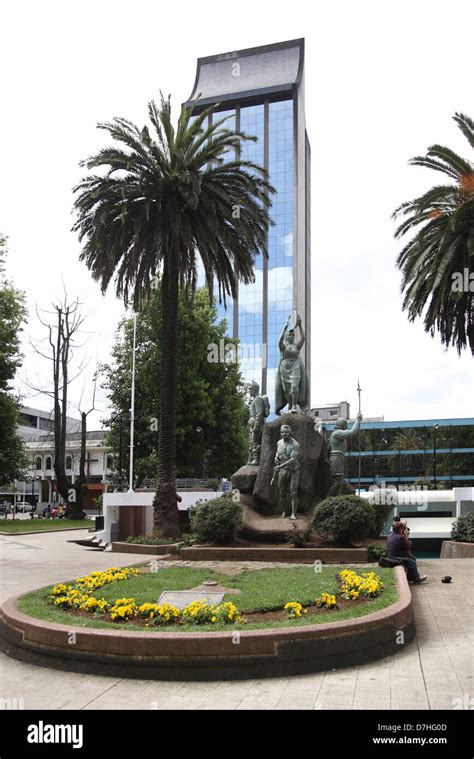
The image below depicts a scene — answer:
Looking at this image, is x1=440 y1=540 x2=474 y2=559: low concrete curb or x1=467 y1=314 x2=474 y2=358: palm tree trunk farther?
x1=467 y1=314 x2=474 y2=358: palm tree trunk

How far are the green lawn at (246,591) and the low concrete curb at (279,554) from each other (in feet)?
7.73

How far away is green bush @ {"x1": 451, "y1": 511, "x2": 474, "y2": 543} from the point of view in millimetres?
20516

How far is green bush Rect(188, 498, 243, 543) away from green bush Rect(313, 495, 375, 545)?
2.09 m

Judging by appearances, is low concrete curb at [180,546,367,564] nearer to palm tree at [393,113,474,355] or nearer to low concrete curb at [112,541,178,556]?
low concrete curb at [112,541,178,556]

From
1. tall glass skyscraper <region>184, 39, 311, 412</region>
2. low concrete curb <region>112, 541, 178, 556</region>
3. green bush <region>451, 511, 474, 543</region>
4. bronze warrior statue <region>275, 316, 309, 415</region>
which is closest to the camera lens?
low concrete curb <region>112, 541, 178, 556</region>

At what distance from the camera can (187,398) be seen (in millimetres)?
36656

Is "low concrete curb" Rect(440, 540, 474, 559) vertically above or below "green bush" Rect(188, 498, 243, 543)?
below

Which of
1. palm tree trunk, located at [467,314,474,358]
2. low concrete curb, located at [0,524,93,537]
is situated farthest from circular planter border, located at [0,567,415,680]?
low concrete curb, located at [0,524,93,537]

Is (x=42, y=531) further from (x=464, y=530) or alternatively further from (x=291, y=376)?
(x=464, y=530)

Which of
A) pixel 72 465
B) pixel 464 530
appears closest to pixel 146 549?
pixel 464 530

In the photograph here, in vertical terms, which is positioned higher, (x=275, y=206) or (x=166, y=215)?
(x=275, y=206)

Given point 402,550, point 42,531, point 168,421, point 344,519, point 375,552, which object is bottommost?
point 42,531

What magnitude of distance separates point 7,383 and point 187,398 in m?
9.76

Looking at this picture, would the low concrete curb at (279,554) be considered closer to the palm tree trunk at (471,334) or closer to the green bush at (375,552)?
the green bush at (375,552)
